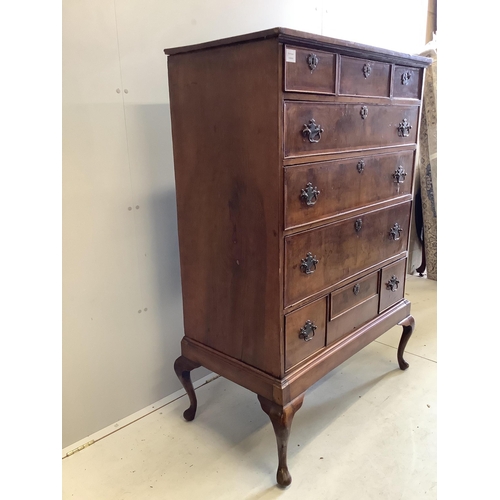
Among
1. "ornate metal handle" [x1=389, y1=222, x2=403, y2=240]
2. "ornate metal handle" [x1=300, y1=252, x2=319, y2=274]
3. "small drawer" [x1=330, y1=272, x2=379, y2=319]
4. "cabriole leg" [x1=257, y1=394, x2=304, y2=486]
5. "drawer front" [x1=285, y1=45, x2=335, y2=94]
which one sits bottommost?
"cabriole leg" [x1=257, y1=394, x2=304, y2=486]

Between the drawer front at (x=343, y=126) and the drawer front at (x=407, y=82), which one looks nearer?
the drawer front at (x=343, y=126)

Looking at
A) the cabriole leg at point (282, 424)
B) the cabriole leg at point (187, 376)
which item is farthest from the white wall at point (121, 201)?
the cabriole leg at point (282, 424)

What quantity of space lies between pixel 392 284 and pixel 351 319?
31 cm

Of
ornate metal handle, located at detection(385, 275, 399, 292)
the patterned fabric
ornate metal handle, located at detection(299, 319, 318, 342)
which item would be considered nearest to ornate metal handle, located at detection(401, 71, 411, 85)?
ornate metal handle, located at detection(385, 275, 399, 292)

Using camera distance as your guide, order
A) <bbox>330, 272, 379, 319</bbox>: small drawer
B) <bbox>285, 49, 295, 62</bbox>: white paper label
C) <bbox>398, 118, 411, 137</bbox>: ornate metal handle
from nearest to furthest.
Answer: <bbox>285, 49, 295, 62</bbox>: white paper label → <bbox>330, 272, 379, 319</bbox>: small drawer → <bbox>398, 118, 411, 137</bbox>: ornate metal handle

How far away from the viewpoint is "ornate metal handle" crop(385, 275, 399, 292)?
1841 millimetres

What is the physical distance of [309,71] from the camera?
1.22 metres

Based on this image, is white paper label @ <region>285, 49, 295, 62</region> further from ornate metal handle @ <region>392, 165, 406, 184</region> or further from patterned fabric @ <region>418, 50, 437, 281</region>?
patterned fabric @ <region>418, 50, 437, 281</region>

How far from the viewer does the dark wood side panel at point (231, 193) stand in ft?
4.04

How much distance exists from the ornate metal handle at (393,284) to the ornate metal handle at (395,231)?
175 mm

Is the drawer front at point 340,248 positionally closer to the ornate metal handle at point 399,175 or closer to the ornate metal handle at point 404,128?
the ornate metal handle at point 399,175

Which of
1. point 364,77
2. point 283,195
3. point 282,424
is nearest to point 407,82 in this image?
point 364,77

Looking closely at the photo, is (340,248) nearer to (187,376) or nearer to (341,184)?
(341,184)
